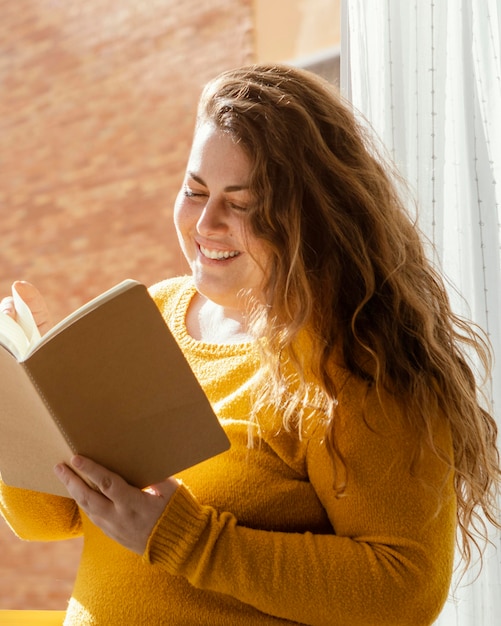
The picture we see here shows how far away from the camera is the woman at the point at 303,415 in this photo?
1.04 metres

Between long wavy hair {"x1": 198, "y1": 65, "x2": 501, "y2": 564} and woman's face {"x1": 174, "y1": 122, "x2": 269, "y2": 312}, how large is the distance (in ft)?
0.06

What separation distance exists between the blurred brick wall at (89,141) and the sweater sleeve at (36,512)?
2.93m

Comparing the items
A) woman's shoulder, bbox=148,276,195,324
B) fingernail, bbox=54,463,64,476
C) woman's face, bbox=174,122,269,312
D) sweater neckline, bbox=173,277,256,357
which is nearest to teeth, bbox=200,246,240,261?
woman's face, bbox=174,122,269,312

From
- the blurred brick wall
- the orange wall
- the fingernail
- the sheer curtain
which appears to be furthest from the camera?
the blurred brick wall

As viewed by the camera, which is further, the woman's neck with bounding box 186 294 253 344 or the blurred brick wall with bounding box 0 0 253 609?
the blurred brick wall with bounding box 0 0 253 609

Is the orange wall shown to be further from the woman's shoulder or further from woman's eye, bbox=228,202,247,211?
woman's eye, bbox=228,202,247,211

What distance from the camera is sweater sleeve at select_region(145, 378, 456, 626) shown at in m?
1.02

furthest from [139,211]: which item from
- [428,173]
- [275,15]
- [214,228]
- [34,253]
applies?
[214,228]

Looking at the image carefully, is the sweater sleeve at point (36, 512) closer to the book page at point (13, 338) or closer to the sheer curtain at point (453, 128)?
the book page at point (13, 338)

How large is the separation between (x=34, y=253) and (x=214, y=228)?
3870 mm

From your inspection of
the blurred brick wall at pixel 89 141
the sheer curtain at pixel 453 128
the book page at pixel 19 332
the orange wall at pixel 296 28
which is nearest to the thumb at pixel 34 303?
the book page at pixel 19 332

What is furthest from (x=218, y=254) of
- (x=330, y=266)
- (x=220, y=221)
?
(x=330, y=266)

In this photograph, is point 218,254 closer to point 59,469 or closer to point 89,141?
point 59,469

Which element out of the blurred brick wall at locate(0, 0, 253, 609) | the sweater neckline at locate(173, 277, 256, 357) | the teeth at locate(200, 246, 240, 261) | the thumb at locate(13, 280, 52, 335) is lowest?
the blurred brick wall at locate(0, 0, 253, 609)
